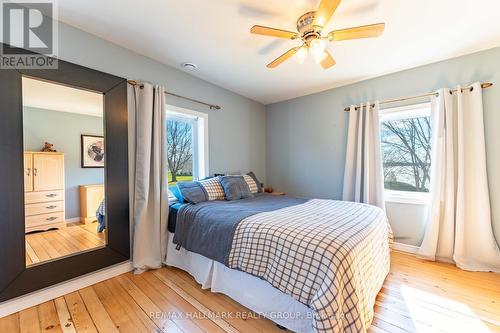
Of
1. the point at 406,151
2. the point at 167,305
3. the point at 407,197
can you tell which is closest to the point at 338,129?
the point at 406,151

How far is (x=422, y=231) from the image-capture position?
8.77 feet

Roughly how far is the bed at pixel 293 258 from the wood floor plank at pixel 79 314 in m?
0.82

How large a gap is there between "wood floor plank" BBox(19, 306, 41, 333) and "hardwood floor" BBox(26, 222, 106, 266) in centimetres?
35

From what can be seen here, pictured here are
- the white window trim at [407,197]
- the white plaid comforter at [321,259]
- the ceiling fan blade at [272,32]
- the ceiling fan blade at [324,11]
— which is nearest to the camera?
the white plaid comforter at [321,259]

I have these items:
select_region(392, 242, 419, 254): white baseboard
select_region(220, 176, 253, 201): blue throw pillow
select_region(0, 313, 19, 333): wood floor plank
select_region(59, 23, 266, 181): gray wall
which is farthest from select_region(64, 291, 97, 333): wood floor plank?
select_region(392, 242, 419, 254): white baseboard

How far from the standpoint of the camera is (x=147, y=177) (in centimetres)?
227

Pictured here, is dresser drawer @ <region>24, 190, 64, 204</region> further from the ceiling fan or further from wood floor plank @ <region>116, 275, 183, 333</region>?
the ceiling fan

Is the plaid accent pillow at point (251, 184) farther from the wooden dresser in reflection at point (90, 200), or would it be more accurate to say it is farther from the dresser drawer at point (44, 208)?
the dresser drawer at point (44, 208)

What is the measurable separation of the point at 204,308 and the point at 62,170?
175 centimetres

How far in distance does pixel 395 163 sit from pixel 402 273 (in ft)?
4.78

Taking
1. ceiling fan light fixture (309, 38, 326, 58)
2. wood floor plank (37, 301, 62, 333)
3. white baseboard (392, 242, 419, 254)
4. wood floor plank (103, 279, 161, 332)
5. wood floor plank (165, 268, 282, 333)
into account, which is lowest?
wood floor plank (165, 268, 282, 333)

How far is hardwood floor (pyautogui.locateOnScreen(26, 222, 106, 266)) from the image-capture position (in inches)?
68.4

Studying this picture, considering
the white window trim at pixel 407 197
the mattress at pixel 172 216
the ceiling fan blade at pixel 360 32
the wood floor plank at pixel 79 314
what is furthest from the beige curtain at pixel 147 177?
the white window trim at pixel 407 197

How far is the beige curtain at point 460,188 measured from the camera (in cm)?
226
